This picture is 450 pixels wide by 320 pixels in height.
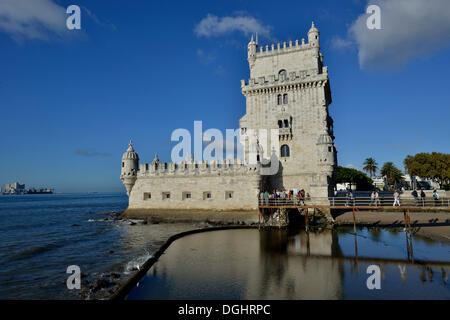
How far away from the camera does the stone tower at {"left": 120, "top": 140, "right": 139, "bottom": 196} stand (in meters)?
28.5

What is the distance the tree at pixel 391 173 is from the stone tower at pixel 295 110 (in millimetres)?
36676

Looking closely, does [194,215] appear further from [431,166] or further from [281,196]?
[431,166]

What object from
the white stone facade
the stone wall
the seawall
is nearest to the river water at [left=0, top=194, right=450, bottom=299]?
the seawall

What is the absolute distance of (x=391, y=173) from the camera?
2167 inches

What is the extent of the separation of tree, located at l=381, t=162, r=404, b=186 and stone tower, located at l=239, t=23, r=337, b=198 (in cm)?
3668

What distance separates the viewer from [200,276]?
11.4 m

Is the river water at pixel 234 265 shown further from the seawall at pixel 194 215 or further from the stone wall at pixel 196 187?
the stone wall at pixel 196 187

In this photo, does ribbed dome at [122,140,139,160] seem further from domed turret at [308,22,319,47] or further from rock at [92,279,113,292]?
domed turret at [308,22,319,47]

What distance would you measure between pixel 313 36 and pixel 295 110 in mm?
8062
